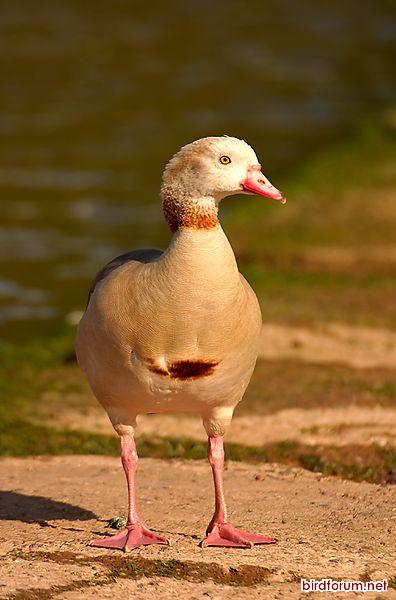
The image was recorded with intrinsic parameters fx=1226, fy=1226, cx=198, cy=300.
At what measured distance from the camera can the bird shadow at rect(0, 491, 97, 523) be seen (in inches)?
282

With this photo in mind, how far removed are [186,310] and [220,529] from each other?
1.33m

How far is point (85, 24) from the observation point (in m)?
37.4

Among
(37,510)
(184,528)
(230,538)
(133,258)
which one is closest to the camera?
(230,538)

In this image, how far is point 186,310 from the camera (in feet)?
19.7

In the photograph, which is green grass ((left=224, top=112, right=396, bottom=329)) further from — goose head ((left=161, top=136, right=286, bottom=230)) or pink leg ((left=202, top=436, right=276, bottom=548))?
goose head ((left=161, top=136, right=286, bottom=230))

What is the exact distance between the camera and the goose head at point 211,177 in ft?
19.7

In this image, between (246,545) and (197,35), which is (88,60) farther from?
(246,545)

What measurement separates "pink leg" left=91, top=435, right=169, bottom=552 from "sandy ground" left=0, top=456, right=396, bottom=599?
3.2 inches

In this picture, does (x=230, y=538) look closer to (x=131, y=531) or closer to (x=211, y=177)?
(x=131, y=531)

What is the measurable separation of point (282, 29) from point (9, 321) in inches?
1023

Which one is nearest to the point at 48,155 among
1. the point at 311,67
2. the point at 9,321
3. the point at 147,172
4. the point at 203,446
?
the point at 147,172

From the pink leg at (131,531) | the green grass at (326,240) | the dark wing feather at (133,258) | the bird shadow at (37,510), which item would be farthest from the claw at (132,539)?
the green grass at (326,240)

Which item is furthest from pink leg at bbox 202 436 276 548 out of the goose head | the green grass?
the green grass

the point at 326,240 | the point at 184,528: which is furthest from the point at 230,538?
the point at 326,240
